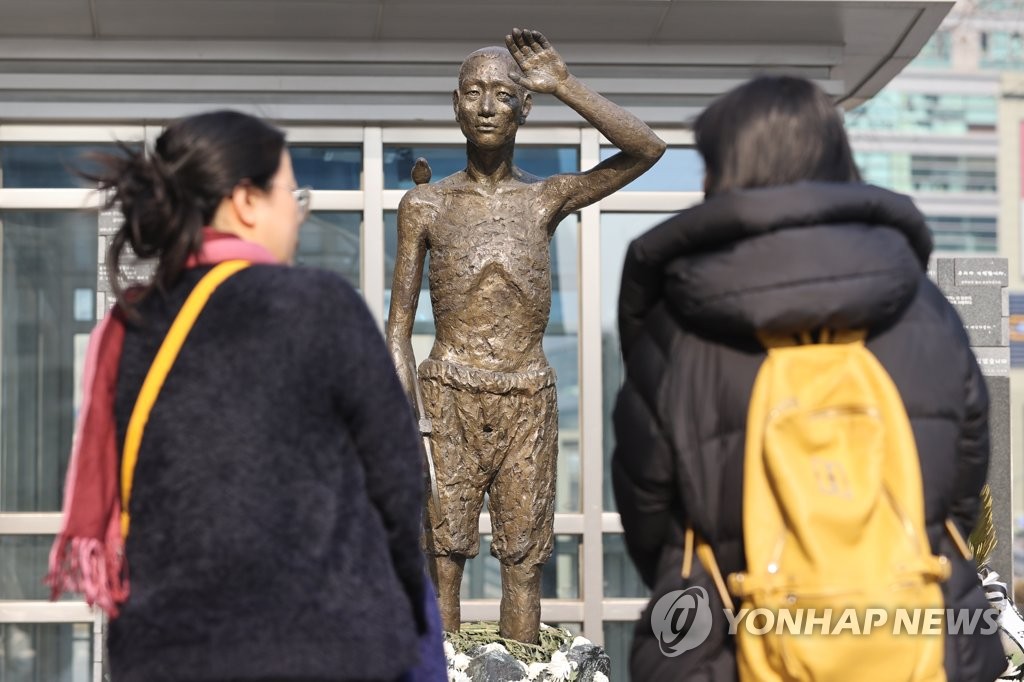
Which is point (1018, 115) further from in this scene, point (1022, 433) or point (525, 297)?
point (525, 297)

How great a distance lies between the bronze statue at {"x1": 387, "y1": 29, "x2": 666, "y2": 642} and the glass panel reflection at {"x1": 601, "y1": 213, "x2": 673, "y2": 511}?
368cm

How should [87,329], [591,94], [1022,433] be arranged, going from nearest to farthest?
[591,94]
[87,329]
[1022,433]

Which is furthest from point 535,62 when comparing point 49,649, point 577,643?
point 49,649

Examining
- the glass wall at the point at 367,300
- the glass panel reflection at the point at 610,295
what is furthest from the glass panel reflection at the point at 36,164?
the glass panel reflection at the point at 610,295

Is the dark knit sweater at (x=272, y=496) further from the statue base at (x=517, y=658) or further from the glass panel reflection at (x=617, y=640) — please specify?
the glass panel reflection at (x=617, y=640)

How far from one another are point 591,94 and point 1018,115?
120ft

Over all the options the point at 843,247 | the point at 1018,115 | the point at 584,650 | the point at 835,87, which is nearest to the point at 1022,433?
the point at 1018,115

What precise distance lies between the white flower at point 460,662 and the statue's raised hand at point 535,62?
1976 mm

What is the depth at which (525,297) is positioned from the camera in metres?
→ 5.22

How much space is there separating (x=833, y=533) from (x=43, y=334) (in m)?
7.55

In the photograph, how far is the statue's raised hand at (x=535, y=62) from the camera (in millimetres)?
4625

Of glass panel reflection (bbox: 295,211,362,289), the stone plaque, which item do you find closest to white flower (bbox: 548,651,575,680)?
glass panel reflection (bbox: 295,211,362,289)

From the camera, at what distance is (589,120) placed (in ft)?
15.9

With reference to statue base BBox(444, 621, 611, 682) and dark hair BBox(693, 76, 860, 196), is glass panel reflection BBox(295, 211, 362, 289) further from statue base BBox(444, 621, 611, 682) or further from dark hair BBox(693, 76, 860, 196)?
dark hair BBox(693, 76, 860, 196)
